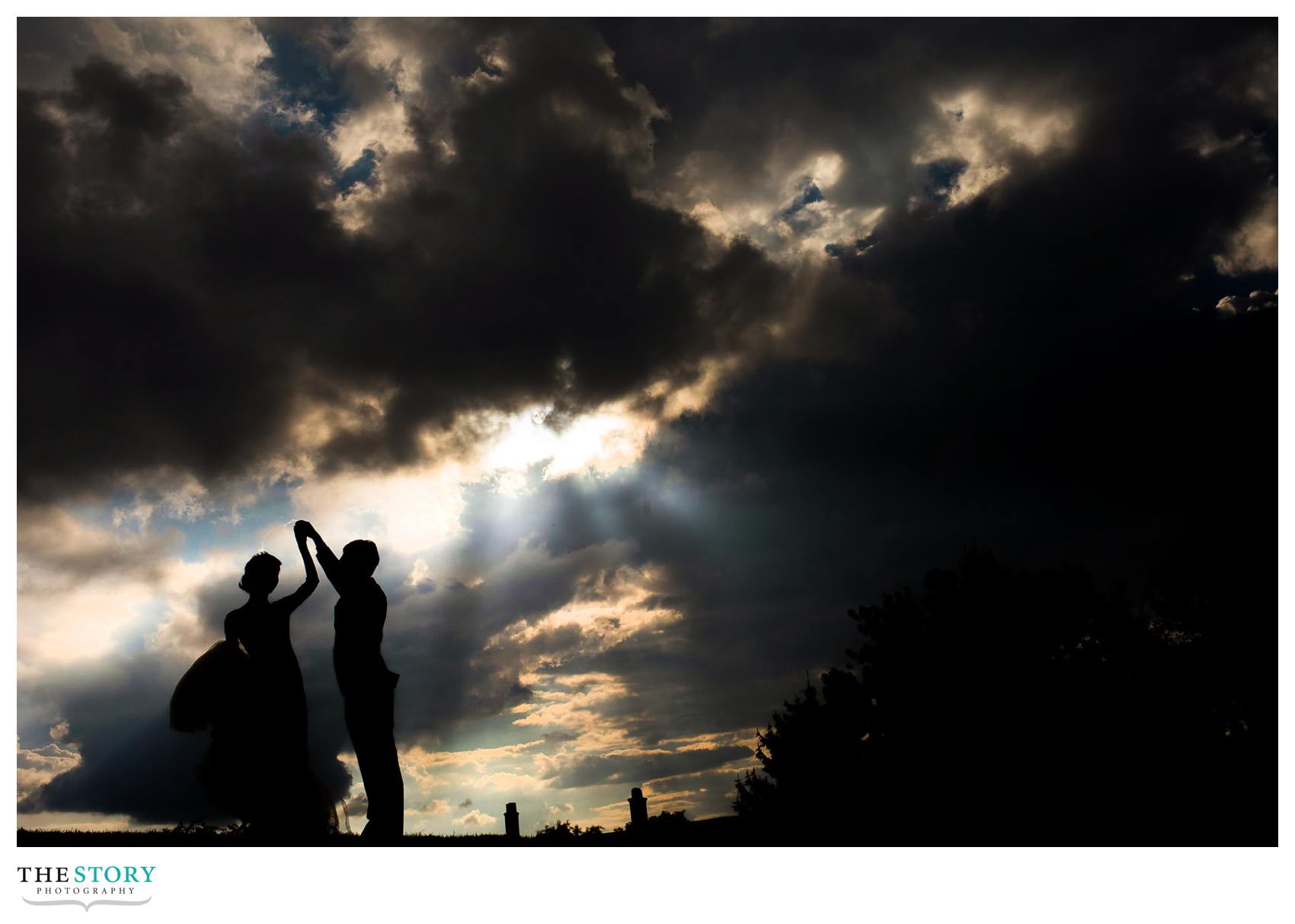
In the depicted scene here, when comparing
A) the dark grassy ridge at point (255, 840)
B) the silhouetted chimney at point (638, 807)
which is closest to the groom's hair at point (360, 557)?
the dark grassy ridge at point (255, 840)

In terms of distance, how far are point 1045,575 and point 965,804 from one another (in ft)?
28.8

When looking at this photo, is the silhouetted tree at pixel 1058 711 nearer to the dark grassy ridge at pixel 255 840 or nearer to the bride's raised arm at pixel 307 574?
the dark grassy ridge at pixel 255 840

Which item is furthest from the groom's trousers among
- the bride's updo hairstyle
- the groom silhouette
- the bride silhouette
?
the bride's updo hairstyle

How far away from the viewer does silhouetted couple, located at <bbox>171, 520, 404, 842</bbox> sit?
8.62 m

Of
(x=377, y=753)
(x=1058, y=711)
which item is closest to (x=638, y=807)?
(x=377, y=753)

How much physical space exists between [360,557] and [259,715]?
198 centimetres

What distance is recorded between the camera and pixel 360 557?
30.5ft

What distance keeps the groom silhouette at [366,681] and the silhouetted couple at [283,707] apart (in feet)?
0.03

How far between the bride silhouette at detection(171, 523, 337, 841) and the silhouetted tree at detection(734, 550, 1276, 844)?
34.4 ft

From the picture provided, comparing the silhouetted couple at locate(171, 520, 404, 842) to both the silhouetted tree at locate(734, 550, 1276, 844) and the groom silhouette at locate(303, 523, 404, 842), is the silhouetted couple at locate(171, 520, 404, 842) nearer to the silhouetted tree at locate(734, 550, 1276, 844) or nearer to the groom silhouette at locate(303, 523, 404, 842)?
the groom silhouette at locate(303, 523, 404, 842)

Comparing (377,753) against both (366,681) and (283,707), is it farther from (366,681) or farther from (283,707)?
(283,707)

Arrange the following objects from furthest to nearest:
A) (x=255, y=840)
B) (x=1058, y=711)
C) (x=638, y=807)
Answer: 1. (x=1058, y=711)
2. (x=638, y=807)
3. (x=255, y=840)

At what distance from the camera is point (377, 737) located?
878 cm
